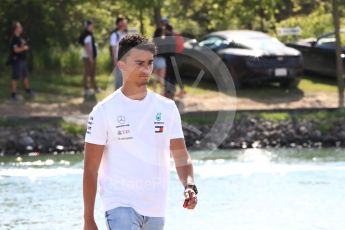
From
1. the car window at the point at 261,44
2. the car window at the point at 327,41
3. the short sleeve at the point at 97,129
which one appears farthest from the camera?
the car window at the point at 327,41

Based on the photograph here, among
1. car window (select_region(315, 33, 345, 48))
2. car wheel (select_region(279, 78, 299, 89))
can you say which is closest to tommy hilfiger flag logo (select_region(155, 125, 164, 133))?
car wheel (select_region(279, 78, 299, 89))

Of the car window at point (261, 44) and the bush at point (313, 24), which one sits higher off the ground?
the bush at point (313, 24)

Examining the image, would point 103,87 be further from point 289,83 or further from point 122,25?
point 289,83

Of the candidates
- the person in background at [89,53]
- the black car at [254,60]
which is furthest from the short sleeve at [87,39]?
the black car at [254,60]

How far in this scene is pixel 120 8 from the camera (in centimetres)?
2750

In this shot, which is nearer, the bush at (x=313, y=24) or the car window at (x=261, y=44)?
the car window at (x=261, y=44)

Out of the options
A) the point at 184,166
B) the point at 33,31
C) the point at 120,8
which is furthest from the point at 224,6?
the point at 184,166

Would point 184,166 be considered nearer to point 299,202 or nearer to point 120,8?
point 299,202

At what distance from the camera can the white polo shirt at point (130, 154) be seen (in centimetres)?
633

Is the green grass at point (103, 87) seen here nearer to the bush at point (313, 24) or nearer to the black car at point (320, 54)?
the black car at point (320, 54)

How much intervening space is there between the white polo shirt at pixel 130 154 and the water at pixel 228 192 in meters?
5.16

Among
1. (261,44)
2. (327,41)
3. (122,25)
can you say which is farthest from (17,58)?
(327,41)

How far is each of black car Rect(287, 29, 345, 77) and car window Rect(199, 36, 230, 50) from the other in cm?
321

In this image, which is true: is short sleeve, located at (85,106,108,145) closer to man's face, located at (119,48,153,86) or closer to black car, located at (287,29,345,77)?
man's face, located at (119,48,153,86)
